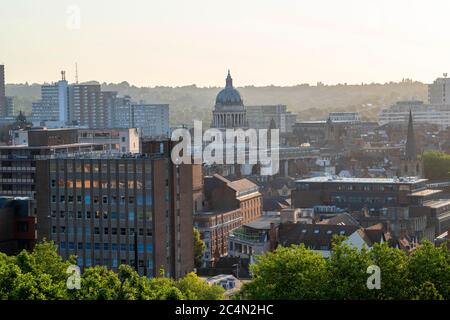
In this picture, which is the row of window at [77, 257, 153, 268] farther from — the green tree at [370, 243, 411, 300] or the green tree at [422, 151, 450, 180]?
the green tree at [422, 151, 450, 180]

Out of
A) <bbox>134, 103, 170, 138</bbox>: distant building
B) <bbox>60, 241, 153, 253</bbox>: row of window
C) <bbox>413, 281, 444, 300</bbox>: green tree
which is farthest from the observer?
<bbox>134, 103, 170, 138</bbox>: distant building

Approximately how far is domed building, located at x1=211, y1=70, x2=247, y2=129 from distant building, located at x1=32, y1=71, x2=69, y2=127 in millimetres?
21959

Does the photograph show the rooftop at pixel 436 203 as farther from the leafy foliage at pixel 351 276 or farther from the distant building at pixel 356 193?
the leafy foliage at pixel 351 276

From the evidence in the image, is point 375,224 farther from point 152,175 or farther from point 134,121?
point 134,121

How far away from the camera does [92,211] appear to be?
152 ft

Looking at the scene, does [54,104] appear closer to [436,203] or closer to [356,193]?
[356,193]

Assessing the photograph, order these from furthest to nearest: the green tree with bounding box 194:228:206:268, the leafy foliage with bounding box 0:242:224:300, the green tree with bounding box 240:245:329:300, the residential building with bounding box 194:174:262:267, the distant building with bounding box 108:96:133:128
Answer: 1. the distant building with bounding box 108:96:133:128
2. the residential building with bounding box 194:174:262:267
3. the green tree with bounding box 194:228:206:268
4. the green tree with bounding box 240:245:329:300
5. the leafy foliage with bounding box 0:242:224:300

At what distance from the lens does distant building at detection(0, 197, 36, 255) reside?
49.9m

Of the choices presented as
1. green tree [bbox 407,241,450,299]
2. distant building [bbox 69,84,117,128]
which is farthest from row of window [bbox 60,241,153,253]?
distant building [bbox 69,84,117,128]

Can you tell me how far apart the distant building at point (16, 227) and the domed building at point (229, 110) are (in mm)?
95590

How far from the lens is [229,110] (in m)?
148

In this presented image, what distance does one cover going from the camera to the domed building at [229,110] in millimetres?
147000

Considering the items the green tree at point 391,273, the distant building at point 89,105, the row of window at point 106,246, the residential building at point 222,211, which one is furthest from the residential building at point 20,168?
the distant building at point 89,105

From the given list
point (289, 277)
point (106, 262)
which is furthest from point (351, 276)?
point (106, 262)
